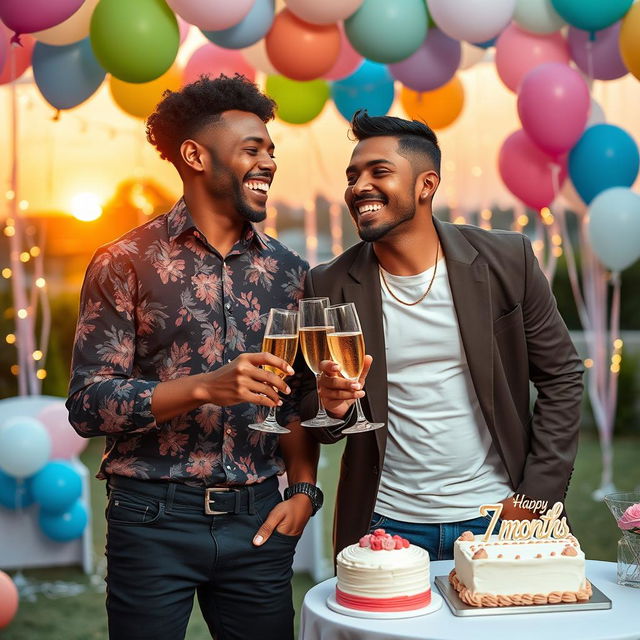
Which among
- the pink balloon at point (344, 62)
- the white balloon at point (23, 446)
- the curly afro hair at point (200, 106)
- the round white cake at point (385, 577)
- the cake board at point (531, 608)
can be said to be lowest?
the white balloon at point (23, 446)

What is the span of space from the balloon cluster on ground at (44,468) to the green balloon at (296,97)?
169 centimetres

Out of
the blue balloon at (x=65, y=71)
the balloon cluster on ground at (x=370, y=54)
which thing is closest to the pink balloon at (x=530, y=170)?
the balloon cluster on ground at (x=370, y=54)

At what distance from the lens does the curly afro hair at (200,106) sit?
2215 millimetres

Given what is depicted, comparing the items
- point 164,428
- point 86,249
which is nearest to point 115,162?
point 86,249

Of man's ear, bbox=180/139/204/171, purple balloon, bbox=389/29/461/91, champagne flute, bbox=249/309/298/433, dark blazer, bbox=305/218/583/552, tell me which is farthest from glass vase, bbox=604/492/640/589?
purple balloon, bbox=389/29/461/91

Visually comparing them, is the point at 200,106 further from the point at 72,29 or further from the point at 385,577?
the point at 72,29

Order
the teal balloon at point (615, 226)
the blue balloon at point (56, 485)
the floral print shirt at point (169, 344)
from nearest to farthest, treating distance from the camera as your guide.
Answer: the floral print shirt at point (169, 344) < the teal balloon at point (615, 226) < the blue balloon at point (56, 485)

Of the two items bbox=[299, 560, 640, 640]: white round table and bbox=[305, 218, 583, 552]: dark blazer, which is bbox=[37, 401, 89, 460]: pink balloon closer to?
bbox=[305, 218, 583, 552]: dark blazer

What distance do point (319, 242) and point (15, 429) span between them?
20.0ft

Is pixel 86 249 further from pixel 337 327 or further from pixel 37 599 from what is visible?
pixel 337 327

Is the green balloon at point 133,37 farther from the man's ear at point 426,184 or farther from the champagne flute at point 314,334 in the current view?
the champagne flute at point 314,334

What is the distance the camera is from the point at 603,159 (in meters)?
4.27

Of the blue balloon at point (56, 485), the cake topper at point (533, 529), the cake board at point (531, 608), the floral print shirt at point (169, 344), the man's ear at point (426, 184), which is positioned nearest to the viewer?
the cake board at point (531, 608)

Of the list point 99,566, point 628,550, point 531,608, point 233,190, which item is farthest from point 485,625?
point 99,566
